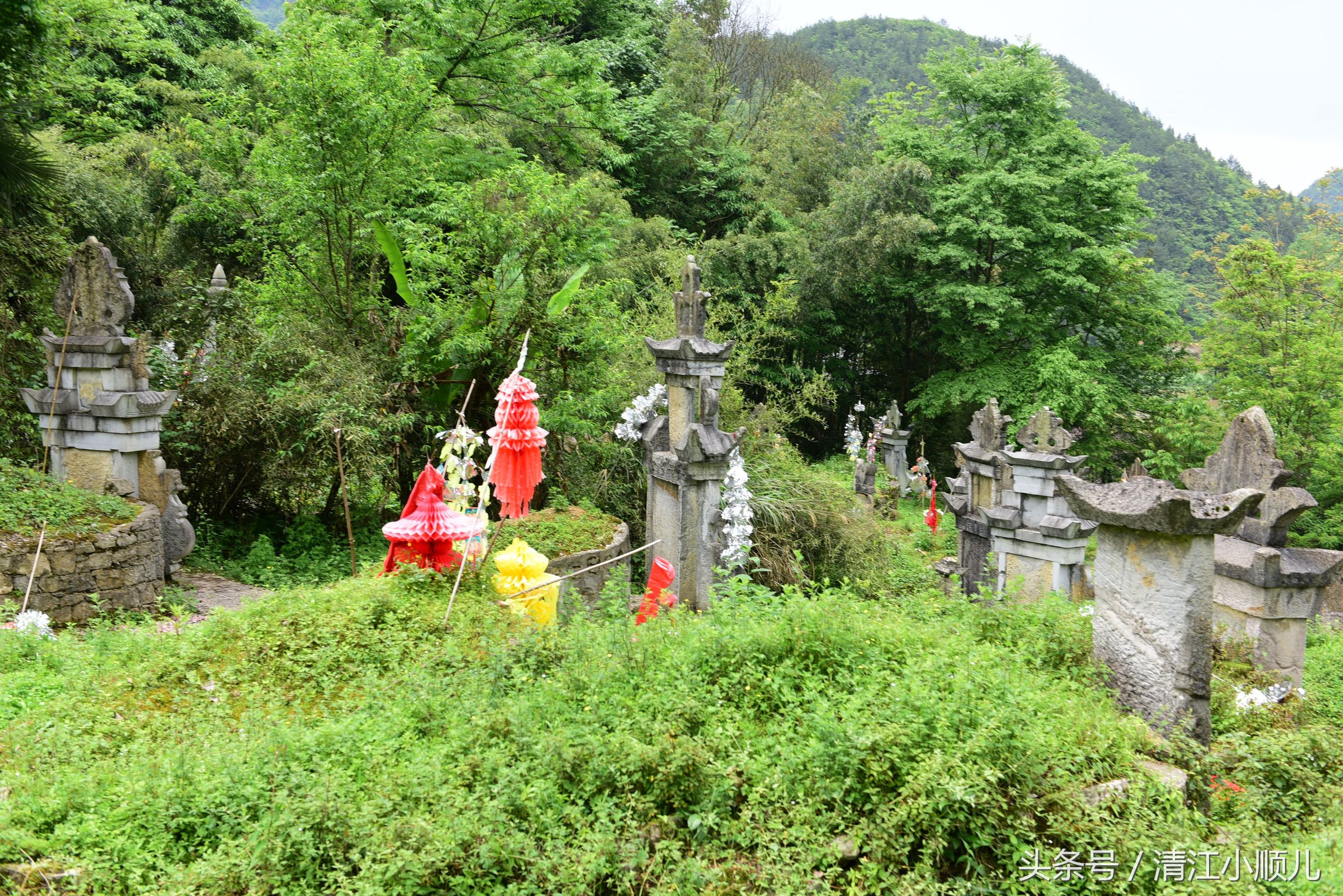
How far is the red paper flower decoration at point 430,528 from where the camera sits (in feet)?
18.9

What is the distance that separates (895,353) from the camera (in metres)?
25.3

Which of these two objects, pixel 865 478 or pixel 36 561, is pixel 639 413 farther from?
pixel 865 478

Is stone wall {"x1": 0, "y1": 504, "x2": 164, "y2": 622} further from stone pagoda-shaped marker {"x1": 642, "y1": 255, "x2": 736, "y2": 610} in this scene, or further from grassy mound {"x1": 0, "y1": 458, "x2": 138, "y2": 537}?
stone pagoda-shaped marker {"x1": 642, "y1": 255, "x2": 736, "y2": 610}

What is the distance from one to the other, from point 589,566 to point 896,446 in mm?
14497

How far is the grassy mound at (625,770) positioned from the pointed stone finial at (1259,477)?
2624mm

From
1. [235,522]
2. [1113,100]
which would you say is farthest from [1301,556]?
[1113,100]

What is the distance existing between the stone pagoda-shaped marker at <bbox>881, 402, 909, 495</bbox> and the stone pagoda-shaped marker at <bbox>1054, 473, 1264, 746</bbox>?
54.6 ft

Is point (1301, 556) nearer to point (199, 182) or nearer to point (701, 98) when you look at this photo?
point (199, 182)

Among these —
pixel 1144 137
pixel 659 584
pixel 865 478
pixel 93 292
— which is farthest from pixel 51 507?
pixel 1144 137

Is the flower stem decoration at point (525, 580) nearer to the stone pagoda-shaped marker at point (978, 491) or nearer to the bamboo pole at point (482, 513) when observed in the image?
the bamboo pole at point (482, 513)

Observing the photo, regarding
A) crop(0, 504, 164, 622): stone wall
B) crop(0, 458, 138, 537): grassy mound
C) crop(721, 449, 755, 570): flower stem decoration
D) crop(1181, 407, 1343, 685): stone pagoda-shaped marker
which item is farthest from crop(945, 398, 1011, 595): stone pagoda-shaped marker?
crop(0, 458, 138, 537): grassy mound

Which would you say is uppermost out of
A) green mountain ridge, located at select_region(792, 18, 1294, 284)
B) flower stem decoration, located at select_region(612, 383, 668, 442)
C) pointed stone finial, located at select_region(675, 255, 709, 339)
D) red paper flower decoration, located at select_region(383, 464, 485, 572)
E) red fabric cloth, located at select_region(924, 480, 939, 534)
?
green mountain ridge, located at select_region(792, 18, 1294, 284)

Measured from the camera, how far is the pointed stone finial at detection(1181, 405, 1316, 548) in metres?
6.34

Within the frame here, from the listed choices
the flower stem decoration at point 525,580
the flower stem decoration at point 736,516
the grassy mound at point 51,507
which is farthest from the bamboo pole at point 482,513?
the grassy mound at point 51,507
